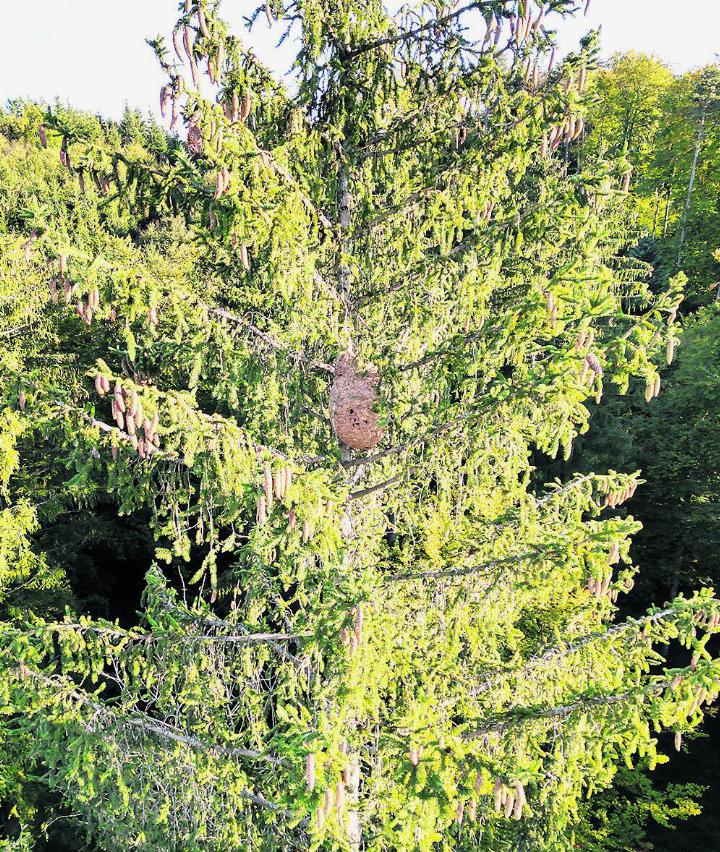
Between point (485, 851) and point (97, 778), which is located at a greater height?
point (97, 778)

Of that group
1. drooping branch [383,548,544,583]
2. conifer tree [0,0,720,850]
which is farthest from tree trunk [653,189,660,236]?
drooping branch [383,548,544,583]

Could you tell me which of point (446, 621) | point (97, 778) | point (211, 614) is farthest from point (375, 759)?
point (97, 778)

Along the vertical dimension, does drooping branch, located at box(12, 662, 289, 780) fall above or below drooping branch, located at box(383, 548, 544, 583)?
below

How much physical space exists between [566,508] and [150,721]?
347cm

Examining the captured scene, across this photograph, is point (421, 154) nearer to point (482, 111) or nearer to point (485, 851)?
point (482, 111)

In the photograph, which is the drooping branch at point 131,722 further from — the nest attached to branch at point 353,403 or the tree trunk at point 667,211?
the tree trunk at point 667,211

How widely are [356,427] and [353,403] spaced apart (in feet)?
0.57

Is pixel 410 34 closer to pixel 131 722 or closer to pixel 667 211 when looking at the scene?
pixel 131 722

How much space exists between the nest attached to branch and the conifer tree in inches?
0.8

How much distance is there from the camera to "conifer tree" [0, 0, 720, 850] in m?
3.51

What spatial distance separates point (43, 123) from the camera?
11.3 feet

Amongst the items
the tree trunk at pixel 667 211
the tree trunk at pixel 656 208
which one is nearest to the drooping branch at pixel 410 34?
the tree trunk at pixel 656 208

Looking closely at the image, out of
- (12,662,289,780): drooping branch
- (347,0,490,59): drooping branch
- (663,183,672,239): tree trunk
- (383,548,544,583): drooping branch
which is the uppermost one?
(663,183,672,239): tree trunk

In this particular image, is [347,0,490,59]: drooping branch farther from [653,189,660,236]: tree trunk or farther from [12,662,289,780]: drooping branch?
[653,189,660,236]: tree trunk
